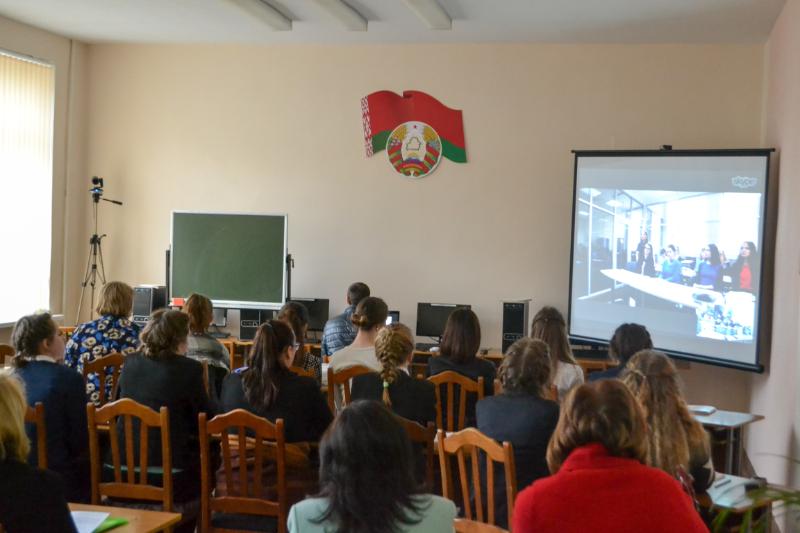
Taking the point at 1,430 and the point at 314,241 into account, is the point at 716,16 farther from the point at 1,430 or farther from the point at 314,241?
the point at 1,430

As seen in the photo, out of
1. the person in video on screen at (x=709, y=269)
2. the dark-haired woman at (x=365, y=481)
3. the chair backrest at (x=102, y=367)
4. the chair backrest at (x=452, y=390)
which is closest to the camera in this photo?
the dark-haired woman at (x=365, y=481)

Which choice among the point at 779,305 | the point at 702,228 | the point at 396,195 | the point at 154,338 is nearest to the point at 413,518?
the point at 154,338

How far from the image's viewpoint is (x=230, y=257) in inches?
298

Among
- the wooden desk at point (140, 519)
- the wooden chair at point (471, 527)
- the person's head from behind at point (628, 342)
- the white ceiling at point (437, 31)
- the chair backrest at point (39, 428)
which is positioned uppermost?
the white ceiling at point (437, 31)

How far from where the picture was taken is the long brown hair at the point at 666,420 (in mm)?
3041

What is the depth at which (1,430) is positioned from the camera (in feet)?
7.77

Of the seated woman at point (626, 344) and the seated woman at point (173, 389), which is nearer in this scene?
the seated woman at point (173, 389)

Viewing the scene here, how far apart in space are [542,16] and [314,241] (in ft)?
9.06

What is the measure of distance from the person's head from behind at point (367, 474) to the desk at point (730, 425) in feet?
7.61

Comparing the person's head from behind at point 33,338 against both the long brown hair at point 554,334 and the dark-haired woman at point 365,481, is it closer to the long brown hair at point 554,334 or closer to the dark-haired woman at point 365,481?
the dark-haired woman at point 365,481

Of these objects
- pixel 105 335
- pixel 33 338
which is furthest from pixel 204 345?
pixel 33 338

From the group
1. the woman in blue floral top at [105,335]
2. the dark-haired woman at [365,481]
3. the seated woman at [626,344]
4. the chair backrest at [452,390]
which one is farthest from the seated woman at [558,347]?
the dark-haired woman at [365,481]

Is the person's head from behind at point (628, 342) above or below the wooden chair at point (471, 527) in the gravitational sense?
above

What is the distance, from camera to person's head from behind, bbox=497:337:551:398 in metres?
3.30
